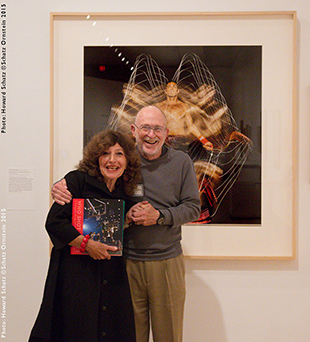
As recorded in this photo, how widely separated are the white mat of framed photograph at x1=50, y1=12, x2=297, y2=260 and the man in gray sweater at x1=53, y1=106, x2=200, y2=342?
300mm

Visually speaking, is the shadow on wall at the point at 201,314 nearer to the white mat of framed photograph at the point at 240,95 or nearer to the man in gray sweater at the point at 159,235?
the white mat of framed photograph at the point at 240,95

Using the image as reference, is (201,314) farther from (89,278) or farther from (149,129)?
(149,129)

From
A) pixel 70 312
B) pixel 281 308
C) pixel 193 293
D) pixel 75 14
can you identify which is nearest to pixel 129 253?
pixel 70 312

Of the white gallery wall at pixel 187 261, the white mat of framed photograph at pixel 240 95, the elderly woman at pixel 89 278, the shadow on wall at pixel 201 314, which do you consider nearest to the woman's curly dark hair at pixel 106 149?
the elderly woman at pixel 89 278

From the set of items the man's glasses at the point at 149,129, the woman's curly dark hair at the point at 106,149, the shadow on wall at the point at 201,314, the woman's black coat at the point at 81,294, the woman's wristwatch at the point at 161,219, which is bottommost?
the shadow on wall at the point at 201,314

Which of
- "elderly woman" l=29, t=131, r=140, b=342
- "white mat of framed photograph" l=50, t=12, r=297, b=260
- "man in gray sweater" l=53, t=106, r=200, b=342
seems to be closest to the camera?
"elderly woman" l=29, t=131, r=140, b=342

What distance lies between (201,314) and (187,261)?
0.93ft

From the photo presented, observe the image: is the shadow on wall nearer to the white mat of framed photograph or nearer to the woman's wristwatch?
the white mat of framed photograph

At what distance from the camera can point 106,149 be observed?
1215 millimetres

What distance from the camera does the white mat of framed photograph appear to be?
1.58 meters

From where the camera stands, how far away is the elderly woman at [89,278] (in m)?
1.20

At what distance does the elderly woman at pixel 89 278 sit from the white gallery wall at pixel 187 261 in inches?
18.1

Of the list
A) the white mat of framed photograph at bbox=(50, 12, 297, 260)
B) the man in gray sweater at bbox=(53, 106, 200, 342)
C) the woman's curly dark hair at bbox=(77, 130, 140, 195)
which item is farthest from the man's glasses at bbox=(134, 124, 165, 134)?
the white mat of framed photograph at bbox=(50, 12, 297, 260)

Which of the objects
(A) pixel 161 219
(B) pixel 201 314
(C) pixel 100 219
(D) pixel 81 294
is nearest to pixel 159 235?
(A) pixel 161 219
